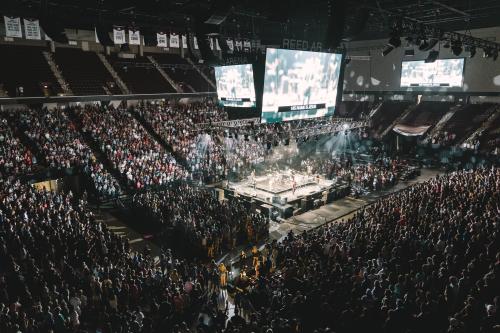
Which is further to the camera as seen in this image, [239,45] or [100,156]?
[100,156]

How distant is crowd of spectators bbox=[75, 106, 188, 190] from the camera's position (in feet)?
65.5

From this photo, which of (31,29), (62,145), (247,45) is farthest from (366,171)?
(31,29)

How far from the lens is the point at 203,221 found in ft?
43.5

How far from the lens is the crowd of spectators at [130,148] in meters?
20.0

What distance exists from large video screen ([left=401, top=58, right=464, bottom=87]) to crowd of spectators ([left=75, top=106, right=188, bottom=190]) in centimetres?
2127

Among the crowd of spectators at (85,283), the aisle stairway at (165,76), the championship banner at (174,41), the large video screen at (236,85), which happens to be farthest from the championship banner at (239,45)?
the aisle stairway at (165,76)

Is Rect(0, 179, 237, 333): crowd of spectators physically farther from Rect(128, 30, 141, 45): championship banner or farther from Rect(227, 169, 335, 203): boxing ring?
Rect(227, 169, 335, 203): boxing ring

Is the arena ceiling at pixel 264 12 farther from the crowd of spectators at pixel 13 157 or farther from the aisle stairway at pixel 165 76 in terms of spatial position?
the aisle stairway at pixel 165 76

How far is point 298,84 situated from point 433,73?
705 inches

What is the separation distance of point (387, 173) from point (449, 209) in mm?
8890

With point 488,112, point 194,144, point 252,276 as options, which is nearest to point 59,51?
point 194,144

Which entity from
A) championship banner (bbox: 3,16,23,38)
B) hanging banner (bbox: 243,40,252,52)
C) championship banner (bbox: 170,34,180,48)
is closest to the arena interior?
championship banner (bbox: 170,34,180,48)

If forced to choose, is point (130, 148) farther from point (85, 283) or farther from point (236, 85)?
point (85, 283)

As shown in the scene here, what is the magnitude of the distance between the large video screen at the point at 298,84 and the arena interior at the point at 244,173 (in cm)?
10
